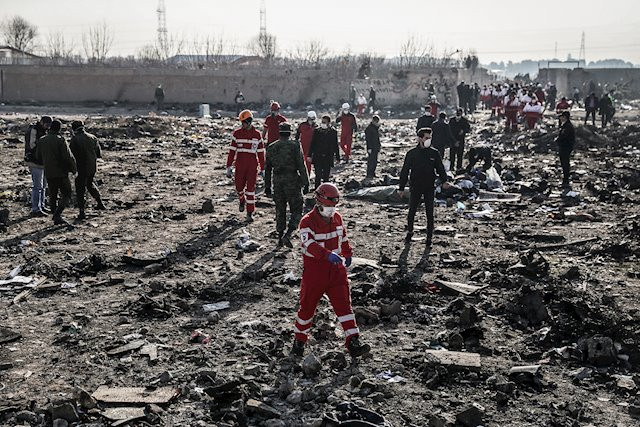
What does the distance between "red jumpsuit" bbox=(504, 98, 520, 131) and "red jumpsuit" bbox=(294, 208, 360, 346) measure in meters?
19.9

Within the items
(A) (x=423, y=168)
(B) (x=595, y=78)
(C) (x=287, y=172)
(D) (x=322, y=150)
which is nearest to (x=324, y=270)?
(C) (x=287, y=172)

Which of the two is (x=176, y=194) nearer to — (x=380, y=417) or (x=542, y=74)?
(x=380, y=417)

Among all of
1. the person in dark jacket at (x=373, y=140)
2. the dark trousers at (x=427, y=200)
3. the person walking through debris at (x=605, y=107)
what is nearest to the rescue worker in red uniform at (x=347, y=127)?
the person in dark jacket at (x=373, y=140)

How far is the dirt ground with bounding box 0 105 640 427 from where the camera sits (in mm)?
5305

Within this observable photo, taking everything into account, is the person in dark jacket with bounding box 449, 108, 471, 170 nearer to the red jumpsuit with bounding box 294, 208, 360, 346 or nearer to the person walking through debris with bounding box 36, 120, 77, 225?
the person walking through debris with bounding box 36, 120, 77, 225

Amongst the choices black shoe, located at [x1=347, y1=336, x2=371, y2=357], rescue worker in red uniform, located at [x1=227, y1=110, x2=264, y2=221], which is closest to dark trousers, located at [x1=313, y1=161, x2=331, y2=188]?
rescue worker in red uniform, located at [x1=227, y1=110, x2=264, y2=221]

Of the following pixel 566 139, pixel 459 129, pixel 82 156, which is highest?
pixel 459 129

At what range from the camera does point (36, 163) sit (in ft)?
37.2

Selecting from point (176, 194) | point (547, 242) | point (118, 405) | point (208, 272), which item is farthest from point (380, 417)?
point (176, 194)

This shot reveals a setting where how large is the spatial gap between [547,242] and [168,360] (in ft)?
21.8

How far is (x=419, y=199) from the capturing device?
10.2 m

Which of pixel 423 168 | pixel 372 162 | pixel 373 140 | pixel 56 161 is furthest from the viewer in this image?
pixel 372 162

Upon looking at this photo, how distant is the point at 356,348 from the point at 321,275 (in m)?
0.73

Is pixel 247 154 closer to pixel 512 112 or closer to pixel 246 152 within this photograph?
pixel 246 152
